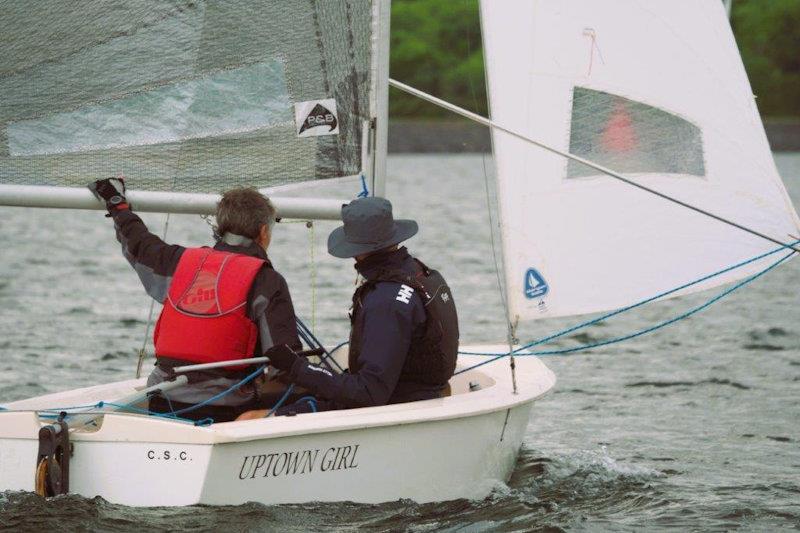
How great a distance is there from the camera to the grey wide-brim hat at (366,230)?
4711 mm

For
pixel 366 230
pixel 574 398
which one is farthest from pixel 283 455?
pixel 574 398

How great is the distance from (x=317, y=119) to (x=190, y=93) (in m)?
0.48

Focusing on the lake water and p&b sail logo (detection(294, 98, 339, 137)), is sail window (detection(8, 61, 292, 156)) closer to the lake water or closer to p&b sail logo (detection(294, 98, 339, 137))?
p&b sail logo (detection(294, 98, 339, 137))

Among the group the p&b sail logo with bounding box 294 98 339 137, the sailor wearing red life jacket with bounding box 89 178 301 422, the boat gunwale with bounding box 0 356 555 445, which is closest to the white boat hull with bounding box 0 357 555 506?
the boat gunwale with bounding box 0 356 555 445

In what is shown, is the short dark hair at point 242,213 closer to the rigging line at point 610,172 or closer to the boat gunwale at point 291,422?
the boat gunwale at point 291,422

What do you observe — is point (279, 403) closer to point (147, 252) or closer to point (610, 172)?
point (147, 252)

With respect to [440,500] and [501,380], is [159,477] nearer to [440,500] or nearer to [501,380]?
[440,500]

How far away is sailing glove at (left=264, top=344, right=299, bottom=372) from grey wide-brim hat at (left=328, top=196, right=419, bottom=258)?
0.37m

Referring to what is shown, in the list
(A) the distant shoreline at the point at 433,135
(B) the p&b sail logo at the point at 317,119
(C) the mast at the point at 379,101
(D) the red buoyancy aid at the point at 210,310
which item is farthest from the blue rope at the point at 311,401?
(A) the distant shoreline at the point at 433,135

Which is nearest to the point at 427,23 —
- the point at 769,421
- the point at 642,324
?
the point at 642,324

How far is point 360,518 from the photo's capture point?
4.77 m

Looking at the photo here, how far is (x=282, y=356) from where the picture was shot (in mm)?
4535

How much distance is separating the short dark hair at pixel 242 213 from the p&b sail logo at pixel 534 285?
110cm

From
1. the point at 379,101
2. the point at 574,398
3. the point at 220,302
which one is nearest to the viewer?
the point at 220,302
